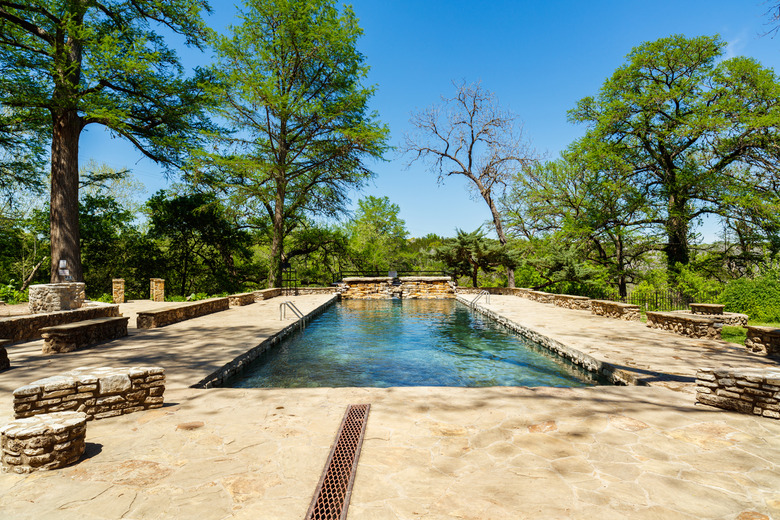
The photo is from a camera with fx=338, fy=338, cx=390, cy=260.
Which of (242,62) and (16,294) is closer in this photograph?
(16,294)

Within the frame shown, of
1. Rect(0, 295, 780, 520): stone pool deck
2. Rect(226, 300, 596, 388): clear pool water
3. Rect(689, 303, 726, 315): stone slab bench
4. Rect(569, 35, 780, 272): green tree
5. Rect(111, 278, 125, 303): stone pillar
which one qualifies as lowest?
Rect(226, 300, 596, 388): clear pool water

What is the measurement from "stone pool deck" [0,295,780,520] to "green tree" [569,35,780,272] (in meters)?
17.5

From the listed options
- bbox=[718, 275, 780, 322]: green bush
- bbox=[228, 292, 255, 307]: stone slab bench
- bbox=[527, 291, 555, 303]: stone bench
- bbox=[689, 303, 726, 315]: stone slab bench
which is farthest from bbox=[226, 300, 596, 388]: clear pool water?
bbox=[718, 275, 780, 322]: green bush

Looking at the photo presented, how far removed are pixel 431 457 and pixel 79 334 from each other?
7.35m

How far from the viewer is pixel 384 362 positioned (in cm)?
695

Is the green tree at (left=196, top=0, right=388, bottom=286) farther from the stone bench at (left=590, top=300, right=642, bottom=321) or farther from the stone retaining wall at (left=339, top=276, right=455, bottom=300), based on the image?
the stone bench at (left=590, top=300, right=642, bottom=321)

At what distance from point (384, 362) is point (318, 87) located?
64.4 feet

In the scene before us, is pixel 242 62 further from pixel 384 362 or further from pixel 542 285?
pixel 542 285

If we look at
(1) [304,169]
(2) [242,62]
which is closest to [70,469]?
(1) [304,169]

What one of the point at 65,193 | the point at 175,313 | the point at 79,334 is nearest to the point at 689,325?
the point at 79,334

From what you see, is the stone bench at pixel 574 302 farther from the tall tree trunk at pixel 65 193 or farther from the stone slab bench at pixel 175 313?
the tall tree trunk at pixel 65 193

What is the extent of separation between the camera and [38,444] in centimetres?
251

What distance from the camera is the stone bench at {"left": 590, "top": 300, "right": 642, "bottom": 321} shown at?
1024 centimetres

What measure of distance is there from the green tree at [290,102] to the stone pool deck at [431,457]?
1628 centimetres
